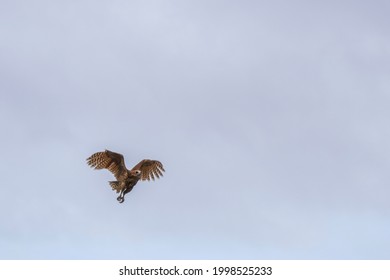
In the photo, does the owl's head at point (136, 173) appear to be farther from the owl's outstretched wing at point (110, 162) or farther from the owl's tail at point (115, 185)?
the owl's tail at point (115, 185)

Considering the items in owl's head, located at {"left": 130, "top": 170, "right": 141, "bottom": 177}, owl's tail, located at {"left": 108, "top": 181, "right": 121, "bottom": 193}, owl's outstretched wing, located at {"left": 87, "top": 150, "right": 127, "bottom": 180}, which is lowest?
owl's tail, located at {"left": 108, "top": 181, "right": 121, "bottom": 193}

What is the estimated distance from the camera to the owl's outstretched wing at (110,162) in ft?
192

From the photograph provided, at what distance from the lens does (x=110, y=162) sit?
58844mm

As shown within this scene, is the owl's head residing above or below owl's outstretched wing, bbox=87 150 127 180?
below

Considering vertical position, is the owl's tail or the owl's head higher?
the owl's head

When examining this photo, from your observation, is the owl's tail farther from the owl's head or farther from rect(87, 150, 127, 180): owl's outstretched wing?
the owl's head

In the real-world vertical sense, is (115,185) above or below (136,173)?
below

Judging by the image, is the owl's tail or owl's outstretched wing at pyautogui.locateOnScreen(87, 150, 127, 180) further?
owl's outstretched wing at pyautogui.locateOnScreen(87, 150, 127, 180)

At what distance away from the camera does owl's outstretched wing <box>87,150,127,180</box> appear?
58500 millimetres
